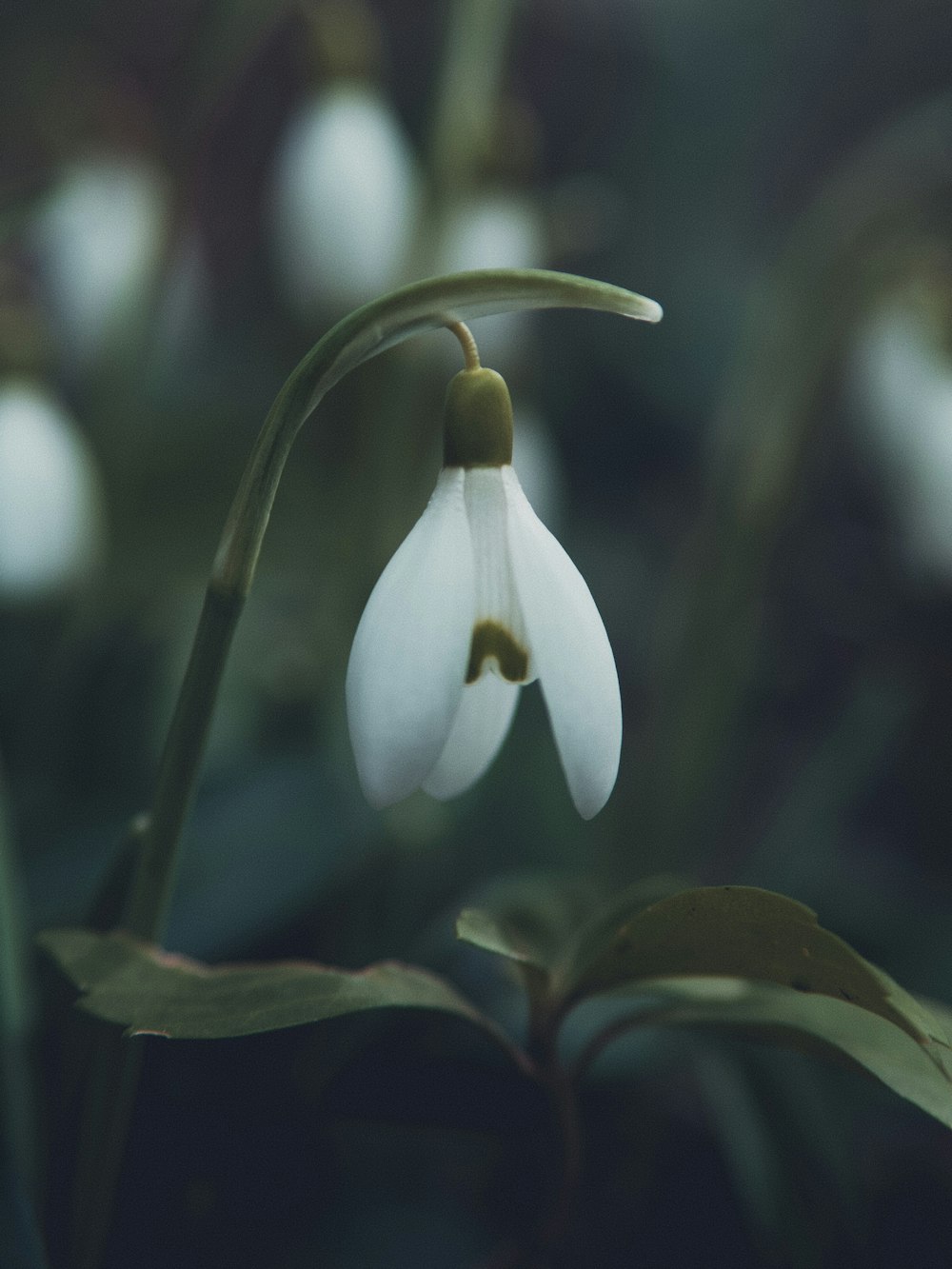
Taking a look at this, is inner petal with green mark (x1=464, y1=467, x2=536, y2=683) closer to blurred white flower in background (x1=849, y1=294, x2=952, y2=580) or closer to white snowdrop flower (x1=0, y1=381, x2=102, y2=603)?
white snowdrop flower (x1=0, y1=381, x2=102, y2=603)

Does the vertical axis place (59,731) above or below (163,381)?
below

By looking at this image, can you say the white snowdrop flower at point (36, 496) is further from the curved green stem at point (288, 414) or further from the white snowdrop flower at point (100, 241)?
the curved green stem at point (288, 414)

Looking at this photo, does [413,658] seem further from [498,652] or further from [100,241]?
[100,241]

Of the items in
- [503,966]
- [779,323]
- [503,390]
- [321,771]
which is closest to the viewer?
[503,390]

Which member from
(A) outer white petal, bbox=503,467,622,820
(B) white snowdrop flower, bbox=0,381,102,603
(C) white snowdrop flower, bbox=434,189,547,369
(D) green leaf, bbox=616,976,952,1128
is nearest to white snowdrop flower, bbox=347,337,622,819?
(A) outer white petal, bbox=503,467,622,820

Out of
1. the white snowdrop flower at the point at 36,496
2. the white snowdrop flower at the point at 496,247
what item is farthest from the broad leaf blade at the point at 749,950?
the white snowdrop flower at the point at 496,247

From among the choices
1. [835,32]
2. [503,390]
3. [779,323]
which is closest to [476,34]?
[779,323]

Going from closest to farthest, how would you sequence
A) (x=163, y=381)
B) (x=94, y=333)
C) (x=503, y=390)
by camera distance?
(x=503, y=390), (x=94, y=333), (x=163, y=381)

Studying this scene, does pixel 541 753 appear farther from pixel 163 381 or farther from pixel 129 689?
pixel 163 381

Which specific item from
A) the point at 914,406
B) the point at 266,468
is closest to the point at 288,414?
the point at 266,468
